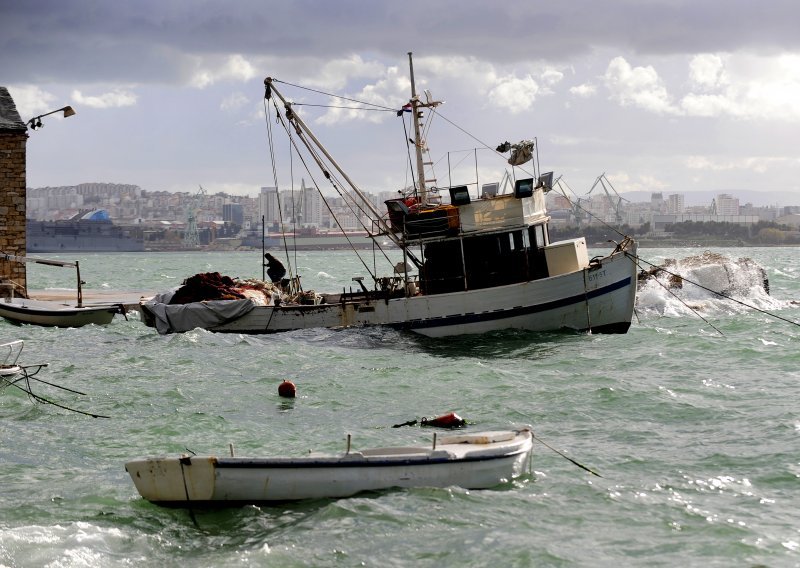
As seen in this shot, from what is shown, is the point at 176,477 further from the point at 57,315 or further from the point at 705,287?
the point at 705,287

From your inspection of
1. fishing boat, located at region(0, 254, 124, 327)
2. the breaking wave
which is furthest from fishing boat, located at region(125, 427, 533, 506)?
the breaking wave

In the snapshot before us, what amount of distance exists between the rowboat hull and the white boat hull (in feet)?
30.0

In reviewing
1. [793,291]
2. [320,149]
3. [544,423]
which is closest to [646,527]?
[544,423]

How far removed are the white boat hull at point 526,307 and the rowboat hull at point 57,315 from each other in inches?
361

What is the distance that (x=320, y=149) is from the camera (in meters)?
32.6

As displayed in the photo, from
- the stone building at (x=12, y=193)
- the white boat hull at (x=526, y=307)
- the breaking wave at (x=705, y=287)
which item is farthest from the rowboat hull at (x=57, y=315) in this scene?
the breaking wave at (x=705, y=287)

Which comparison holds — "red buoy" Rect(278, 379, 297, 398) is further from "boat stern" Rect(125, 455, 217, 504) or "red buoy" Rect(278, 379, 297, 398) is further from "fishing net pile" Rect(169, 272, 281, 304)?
"fishing net pile" Rect(169, 272, 281, 304)

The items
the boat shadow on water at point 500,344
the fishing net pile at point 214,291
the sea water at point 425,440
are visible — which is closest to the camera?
the sea water at point 425,440

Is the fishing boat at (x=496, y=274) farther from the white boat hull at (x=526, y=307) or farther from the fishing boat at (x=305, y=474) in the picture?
the fishing boat at (x=305, y=474)

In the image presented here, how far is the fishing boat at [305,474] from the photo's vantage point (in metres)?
12.9

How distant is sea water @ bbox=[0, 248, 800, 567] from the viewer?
1210cm

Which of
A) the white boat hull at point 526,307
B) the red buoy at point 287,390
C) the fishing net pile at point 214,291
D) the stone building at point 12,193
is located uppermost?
the stone building at point 12,193

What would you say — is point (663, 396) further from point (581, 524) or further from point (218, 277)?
point (218, 277)

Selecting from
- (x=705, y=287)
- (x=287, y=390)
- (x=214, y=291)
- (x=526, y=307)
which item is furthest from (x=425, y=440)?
(x=705, y=287)
